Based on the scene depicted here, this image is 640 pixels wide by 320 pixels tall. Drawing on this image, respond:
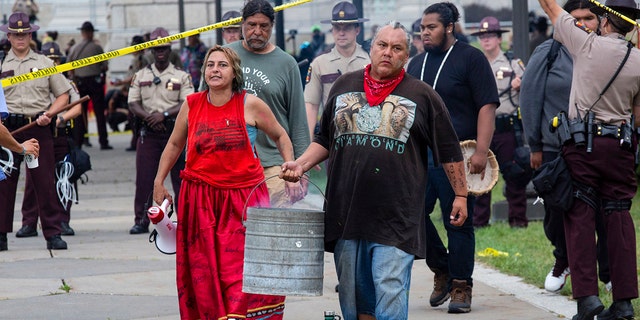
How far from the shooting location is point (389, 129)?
251 inches

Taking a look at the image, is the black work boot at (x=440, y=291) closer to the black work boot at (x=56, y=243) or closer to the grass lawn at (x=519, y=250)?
the grass lawn at (x=519, y=250)

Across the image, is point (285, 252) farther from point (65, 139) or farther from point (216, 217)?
point (65, 139)

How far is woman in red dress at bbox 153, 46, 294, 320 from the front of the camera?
285 inches

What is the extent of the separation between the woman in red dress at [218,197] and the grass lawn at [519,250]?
2.05 metres

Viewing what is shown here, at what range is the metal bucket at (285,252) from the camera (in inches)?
247

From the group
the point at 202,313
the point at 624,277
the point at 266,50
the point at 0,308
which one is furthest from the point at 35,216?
the point at 624,277

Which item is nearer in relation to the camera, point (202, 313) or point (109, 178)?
point (202, 313)

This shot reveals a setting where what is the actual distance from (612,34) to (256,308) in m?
2.60

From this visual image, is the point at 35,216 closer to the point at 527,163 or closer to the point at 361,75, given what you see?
the point at 527,163

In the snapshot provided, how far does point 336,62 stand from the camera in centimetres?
1091

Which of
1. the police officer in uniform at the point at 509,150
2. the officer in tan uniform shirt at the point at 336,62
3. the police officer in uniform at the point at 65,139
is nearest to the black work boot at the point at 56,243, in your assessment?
the police officer in uniform at the point at 65,139

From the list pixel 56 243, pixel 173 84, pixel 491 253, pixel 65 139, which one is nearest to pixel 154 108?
pixel 173 84

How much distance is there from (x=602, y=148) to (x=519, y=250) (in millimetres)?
3637

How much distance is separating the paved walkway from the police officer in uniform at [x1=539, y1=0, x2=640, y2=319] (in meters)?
0.61
